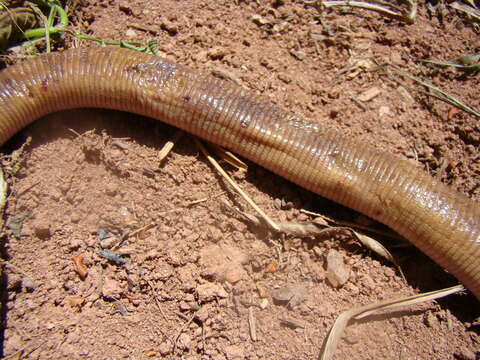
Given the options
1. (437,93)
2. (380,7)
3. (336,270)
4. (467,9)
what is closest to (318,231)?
(336,270)

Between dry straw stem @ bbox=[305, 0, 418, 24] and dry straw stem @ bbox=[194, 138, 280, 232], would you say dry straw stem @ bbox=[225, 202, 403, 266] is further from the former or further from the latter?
dry straw stem @ bbox=[305, 0, 418, 24]

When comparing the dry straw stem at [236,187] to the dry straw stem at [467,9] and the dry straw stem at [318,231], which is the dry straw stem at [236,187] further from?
the dry straw stem at [467,9]

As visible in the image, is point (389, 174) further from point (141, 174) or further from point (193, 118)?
point (141, 174)

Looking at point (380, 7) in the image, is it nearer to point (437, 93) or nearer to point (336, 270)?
point (437, 93)

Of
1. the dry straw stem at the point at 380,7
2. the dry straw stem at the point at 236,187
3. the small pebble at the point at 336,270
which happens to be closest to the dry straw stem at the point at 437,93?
the dry straw stem at the point at 380,7

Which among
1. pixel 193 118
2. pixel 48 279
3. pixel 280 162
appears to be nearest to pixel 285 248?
pixel 280 162

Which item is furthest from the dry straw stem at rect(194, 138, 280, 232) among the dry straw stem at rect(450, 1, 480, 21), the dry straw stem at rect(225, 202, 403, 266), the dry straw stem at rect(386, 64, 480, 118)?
the dry straw stem at rect(450, 1, 480, 21)
